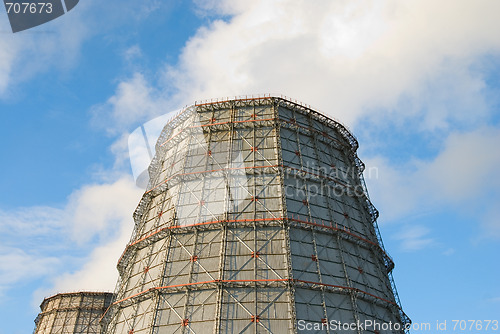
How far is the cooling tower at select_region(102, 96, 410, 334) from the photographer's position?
20.9 m

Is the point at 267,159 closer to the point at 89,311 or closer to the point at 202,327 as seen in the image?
the point at 202,327

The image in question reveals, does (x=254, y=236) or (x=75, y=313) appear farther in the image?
(x=75, y=313)

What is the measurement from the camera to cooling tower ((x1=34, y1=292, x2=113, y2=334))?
45.4m

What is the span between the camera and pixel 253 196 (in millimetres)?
24625

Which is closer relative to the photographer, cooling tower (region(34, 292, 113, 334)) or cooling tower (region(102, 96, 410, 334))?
cooling tower (region(102, 96, 410, 334))

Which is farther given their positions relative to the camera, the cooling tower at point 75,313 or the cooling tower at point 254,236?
the cooling tower at point 75,313

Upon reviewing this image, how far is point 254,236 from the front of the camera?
75.2 ft

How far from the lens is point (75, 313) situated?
4634 centimetres

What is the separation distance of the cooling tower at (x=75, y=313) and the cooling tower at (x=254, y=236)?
73.4ft

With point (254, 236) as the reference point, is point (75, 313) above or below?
above

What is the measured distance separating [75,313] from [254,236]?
33915mm

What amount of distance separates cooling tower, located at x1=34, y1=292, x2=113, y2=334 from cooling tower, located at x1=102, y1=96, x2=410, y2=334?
2237cm

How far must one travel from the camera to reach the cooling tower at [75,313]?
45438mm

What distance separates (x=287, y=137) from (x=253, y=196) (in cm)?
567
